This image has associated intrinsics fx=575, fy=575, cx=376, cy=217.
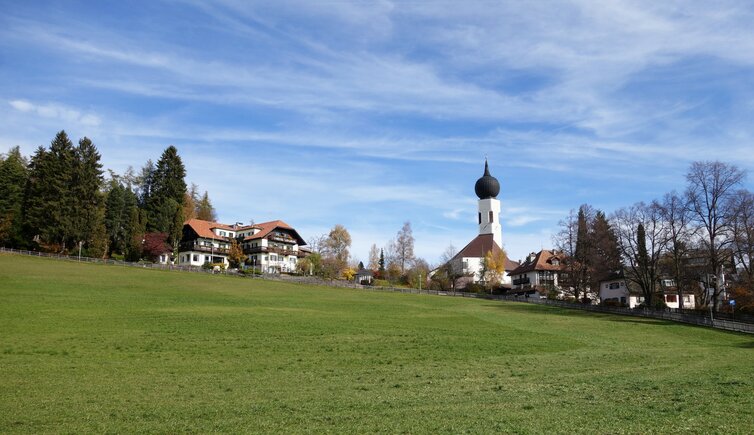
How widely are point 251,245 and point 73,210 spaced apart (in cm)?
3327

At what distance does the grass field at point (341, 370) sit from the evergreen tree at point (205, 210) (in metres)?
93.5

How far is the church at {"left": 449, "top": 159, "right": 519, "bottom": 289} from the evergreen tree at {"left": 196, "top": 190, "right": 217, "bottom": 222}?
2593 inches

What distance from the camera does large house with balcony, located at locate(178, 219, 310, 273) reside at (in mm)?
112000

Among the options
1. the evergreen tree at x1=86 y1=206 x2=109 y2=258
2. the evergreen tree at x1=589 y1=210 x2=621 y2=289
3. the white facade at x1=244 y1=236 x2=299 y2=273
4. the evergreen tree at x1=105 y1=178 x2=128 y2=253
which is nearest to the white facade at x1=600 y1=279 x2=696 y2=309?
the evergreen tree at x1=589 y1=210 x2=621 y2=289

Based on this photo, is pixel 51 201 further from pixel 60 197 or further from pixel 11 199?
pixel 11 199

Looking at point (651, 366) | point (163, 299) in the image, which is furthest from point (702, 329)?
point (163, 299)

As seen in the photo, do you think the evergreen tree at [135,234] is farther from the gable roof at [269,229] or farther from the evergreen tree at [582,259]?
the evergreen tree at [582,259]

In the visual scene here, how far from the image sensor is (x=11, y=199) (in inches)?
3834

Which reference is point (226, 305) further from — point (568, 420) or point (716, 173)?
point (716, 173)

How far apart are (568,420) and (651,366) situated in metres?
14.4

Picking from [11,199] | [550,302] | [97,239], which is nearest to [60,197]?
[97,239]

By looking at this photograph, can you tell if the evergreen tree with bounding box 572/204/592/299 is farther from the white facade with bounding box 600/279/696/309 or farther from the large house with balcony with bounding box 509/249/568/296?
the large house with balcony with bounding box 509/249/568/296

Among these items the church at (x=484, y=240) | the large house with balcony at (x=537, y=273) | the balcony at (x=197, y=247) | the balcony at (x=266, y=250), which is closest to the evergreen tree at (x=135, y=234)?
the balcony at (x=197, y=247)

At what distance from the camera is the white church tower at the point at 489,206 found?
134 metres
